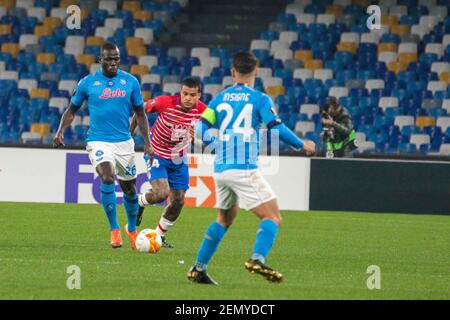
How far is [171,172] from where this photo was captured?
1298 cm

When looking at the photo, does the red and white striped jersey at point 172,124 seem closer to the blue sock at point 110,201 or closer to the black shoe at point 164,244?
the black shoe at point 164,244

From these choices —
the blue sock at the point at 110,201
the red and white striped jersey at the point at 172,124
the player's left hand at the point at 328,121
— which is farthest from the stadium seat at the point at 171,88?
the blue sock at the point at 110,201

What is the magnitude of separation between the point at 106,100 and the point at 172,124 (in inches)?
48.5

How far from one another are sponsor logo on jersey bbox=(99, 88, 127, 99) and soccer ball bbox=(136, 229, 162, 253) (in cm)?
147

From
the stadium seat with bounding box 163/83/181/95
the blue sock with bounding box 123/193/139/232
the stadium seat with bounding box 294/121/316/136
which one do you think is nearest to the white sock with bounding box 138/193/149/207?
the blue sock with bounding box 123/193/139/232

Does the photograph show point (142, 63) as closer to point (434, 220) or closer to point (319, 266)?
point (434, 220)

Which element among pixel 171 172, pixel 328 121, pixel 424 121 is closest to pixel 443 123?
pixel 424 121

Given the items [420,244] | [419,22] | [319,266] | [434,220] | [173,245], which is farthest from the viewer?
[419,22]

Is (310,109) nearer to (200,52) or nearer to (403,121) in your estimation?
(403,121)

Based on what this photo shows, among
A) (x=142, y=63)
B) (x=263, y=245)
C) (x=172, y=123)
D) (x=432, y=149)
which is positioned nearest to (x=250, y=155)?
(x=263, y=245)

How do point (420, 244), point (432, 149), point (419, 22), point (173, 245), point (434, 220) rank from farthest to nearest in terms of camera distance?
1. point (419, 22)
2. point (432, 149)
3. point (434, 220)
4. point (420, 244)
5. point (173, 245)

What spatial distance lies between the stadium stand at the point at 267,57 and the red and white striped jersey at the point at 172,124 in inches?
369

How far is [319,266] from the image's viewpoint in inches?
440

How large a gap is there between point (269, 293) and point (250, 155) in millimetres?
1180
